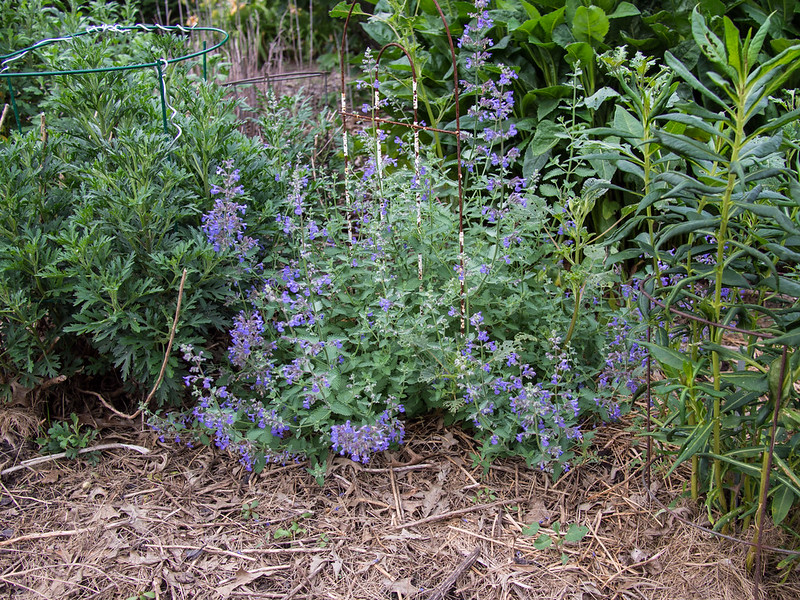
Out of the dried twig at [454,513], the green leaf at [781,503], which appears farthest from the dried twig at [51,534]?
the green leaf at [781,503]

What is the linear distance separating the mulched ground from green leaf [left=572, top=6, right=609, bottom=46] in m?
2.07

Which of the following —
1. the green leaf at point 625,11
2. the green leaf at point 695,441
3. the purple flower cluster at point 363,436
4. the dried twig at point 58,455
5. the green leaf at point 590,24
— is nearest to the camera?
the green leaf at point 695,441

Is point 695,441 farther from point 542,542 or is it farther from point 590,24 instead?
point 590,24

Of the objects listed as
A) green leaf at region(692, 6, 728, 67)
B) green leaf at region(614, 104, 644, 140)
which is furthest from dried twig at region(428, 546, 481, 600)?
green leaf at region(692, 6, 728, 67)

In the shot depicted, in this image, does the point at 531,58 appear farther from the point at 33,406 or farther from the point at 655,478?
the point at 33,406

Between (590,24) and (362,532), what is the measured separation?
107 inches

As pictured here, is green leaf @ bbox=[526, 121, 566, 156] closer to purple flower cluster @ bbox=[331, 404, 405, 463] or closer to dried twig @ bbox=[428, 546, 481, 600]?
purple flower cluster @ bbox=[331, 404, 405, 463]

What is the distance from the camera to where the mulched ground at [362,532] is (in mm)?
2131

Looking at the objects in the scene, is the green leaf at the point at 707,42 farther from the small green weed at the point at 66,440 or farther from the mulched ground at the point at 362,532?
the small green weed at the point at 66,440

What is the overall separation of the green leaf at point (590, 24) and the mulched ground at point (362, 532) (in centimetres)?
207

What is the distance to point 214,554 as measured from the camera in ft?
7.49

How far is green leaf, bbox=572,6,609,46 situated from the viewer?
3.36 meters

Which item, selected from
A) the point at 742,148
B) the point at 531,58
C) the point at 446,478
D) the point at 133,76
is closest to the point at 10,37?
the point at 133,76

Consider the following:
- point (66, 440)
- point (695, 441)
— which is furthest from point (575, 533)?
point (66, 440)
